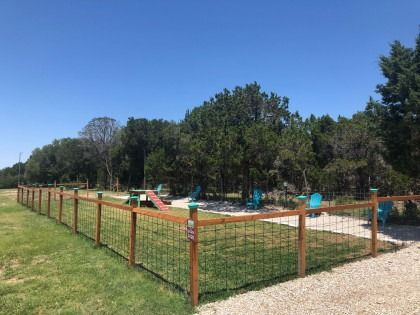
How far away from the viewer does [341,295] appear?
4680 millimetres

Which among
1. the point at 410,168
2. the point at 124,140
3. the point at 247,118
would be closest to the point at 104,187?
the point at 124,140

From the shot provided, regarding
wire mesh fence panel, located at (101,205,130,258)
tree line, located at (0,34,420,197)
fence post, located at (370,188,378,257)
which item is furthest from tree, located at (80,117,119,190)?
fence post, located at (370,188,378,257)

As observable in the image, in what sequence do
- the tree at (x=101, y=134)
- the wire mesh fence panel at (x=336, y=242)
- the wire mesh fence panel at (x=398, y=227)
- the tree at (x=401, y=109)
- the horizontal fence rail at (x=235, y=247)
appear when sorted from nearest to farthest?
the horizontal fence rail at (x=235, y=247) → the wire mesh fence panel at (x=336, y=242) → the wire mesh fence panel at (x=398, y=227) → the tree at (x=401, y=109) → the tree at (x=101, y=134)

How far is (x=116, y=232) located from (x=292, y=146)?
31.1 feet

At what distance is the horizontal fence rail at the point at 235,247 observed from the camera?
509 centimetres

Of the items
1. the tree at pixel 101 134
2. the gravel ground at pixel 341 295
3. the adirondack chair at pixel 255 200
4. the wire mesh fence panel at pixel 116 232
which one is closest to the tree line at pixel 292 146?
the adirondack chair at pixel 255 200

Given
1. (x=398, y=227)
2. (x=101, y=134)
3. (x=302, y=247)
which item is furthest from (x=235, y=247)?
(x=101, y=134)

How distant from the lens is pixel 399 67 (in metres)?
10.6

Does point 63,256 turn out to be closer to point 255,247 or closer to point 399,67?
point 255,247

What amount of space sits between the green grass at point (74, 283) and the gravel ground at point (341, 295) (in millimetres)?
830

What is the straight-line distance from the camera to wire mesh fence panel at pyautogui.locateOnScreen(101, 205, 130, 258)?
25.3ft

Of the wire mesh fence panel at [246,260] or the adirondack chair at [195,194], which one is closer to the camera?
the wire mesh fence panel at [246,260]

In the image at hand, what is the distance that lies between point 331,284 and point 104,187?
141ft

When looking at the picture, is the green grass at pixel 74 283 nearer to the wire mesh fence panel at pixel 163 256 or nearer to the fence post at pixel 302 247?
the wire mesh fence panel at pixel 163 256
